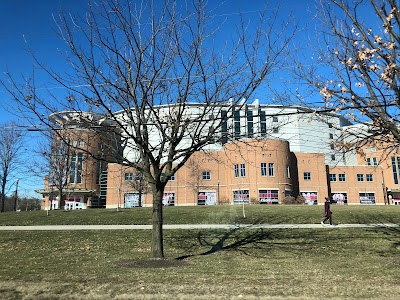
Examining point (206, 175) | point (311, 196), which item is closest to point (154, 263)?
point (206, 175)

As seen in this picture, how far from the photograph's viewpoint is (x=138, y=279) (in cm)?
711

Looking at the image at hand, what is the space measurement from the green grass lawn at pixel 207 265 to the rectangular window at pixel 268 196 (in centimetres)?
3955

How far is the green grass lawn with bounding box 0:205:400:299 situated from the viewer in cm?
627

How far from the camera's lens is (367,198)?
6931 centimetres

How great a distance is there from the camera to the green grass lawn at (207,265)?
20.6ft

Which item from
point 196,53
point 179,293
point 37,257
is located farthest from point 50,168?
point 179,293

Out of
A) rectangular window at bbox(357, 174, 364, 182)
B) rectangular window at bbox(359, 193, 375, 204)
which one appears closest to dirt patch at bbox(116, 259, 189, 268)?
rectangular window at bbox(359, 193, 375, 204)

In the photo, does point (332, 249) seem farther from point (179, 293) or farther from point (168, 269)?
point (179, 293)

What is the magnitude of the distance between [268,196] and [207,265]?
48.0m

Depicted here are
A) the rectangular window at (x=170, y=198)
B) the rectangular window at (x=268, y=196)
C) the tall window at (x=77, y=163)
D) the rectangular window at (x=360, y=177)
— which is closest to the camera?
the tall window at (x=77, y=163)

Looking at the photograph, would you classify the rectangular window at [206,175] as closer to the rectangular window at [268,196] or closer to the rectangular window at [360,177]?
the rectangular window at [268,196]

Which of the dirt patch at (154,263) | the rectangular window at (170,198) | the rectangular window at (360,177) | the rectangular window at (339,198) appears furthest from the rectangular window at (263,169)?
the dirt patch at (154,263)

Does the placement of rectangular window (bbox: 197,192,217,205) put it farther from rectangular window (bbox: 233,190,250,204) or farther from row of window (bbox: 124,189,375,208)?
rectangular window (bbox: 233,190,250,204)

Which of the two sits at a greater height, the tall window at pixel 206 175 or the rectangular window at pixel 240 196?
the tall window at pixel 206 175
